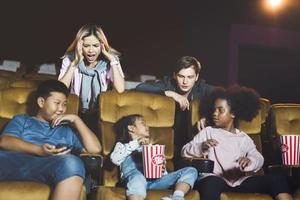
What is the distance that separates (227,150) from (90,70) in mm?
939

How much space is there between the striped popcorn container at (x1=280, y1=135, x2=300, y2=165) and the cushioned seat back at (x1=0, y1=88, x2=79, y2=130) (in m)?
0.95

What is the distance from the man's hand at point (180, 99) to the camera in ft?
8.49

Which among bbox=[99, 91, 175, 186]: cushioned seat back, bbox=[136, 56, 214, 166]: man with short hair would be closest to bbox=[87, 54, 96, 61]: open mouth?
bbox=[136, 56, 214, 166]: man with short hair

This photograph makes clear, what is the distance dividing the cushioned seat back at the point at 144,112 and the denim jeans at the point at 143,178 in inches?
9.0

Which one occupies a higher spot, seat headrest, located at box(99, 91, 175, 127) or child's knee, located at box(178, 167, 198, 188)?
seat headrest, located at box(99, 91, 175, 127)

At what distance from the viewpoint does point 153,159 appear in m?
1.81

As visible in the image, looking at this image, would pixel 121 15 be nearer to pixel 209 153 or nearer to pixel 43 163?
pixel 209 153

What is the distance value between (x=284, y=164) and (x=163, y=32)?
86.5 inches

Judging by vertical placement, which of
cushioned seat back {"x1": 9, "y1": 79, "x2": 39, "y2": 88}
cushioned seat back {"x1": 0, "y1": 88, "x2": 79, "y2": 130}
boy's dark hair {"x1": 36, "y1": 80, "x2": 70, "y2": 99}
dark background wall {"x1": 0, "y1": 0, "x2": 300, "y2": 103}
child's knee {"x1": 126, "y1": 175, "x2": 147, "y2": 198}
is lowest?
child's knee {"x1": 126, "y1": 175, "x2": 147, "y2": 198}

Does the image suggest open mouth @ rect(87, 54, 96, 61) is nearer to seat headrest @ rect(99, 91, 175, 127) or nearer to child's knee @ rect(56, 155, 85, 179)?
seat headrest @ rect(99, 91, 175, 127)

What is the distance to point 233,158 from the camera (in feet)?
7.36

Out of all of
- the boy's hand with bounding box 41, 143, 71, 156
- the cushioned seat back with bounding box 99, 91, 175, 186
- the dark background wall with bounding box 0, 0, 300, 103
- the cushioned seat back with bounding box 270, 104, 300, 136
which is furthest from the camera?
the dark background wall with bounding box 0, 0, 300, 103

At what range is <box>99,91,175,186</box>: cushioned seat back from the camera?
2.32 meters

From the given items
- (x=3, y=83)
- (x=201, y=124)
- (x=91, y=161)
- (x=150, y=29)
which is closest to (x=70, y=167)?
(x=91, y=161)
